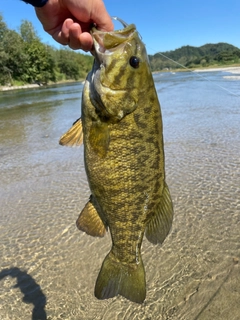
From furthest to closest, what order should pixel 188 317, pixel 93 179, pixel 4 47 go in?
pixel 4 47 → pixel 188 317 → pixel 93 179

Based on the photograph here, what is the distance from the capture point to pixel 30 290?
14.5 ft

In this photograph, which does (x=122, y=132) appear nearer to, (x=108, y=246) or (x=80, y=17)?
(x=80, y=17)

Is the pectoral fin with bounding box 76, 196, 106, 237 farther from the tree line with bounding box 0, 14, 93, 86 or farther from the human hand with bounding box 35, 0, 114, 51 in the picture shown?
the tree line with bounding box 0, 14, 93, 86

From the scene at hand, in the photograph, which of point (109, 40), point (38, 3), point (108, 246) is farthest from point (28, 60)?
point (109, 40)

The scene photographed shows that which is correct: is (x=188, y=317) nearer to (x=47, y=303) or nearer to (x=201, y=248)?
(x=201, y=248)

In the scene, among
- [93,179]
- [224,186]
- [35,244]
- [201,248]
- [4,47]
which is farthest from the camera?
[4,47]

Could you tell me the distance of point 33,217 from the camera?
6.29 meters

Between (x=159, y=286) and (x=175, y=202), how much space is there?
2.34 meters

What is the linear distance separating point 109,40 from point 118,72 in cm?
23

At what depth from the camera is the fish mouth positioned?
2.24m

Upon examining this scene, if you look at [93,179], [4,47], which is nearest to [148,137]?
[93,179]

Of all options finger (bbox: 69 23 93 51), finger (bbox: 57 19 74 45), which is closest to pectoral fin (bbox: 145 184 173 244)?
finger (bbox: 69 23 93 51)

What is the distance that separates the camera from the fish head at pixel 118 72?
89.8 inches

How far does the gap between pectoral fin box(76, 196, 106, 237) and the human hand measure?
126 cm
